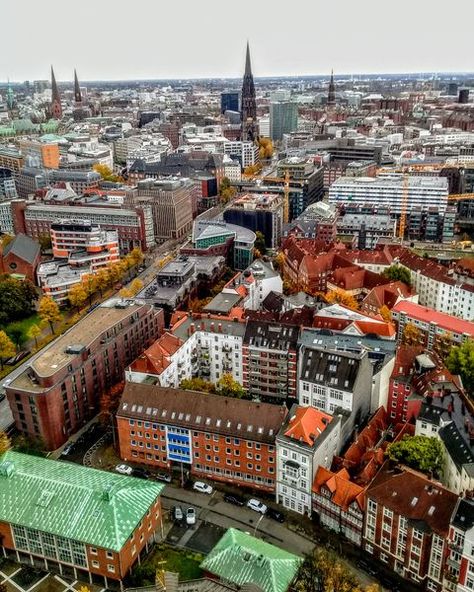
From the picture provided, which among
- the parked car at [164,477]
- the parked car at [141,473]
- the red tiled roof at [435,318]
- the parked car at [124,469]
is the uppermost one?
the red tiled roof at [435,318]

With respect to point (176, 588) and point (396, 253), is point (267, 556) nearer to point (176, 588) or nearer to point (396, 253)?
point (176, 588)

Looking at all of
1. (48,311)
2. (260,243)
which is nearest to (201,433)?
(48,311)

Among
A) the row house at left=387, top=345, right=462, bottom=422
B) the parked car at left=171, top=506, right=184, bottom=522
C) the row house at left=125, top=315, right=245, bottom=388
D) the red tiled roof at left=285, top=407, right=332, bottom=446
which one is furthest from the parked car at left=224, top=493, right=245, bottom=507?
the row house at left=387, top=345, right=462, bottom=422

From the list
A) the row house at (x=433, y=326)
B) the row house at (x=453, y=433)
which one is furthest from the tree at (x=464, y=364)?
the row house at (x=453, y=433)

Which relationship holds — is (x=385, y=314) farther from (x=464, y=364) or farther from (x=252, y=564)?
(x=252, y=564)

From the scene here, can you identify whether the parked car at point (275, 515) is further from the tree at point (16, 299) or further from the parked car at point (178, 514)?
the tree at point (16, 299)

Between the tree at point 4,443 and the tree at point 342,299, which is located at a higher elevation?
the tree at point 342,299
